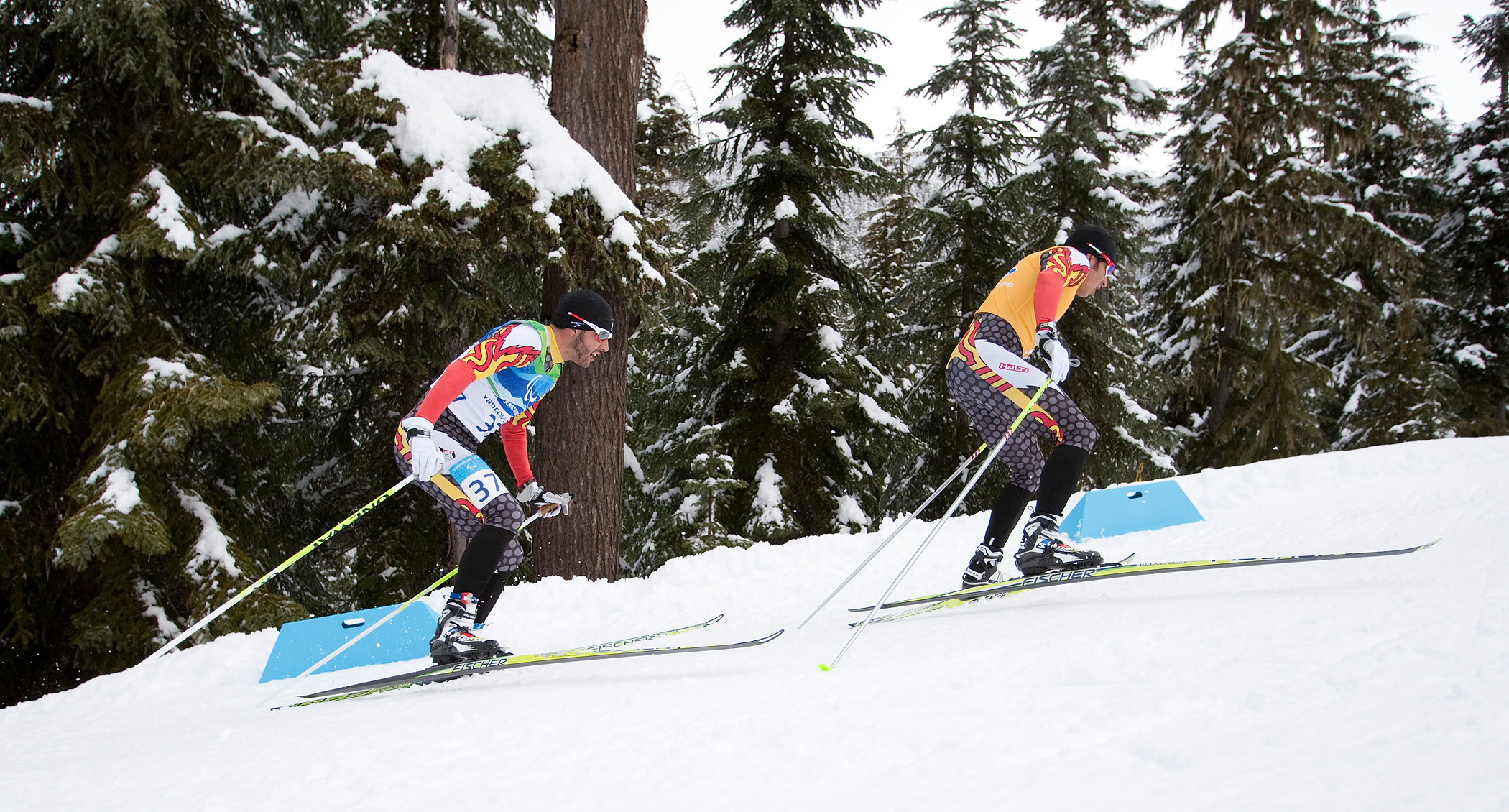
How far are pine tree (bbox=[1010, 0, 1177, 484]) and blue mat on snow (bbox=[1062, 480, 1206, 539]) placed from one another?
21.3ft

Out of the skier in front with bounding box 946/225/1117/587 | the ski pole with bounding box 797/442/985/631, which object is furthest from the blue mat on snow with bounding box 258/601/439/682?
the skier in front with bounding box 946/225/1117/587

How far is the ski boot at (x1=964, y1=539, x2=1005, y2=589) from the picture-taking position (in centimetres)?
458

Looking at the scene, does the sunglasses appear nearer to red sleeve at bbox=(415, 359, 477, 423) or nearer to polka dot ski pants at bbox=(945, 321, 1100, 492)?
red sleeve at bbox=(415, 359, 477, 423)

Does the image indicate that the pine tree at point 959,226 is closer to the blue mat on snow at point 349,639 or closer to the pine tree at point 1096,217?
the pine tree at point 1096,217

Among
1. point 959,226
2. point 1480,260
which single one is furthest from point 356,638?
point 1480,260

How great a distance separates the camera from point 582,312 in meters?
4.04

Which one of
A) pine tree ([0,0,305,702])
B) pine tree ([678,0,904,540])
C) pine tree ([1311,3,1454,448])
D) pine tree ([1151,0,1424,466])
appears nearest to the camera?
pine tree ([0,0,305,702])

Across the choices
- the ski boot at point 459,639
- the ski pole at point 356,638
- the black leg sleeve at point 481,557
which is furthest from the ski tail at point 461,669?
the black leg sleeve at point 481,557

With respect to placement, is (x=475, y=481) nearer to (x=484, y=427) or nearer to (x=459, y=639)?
(x=484, y=427)

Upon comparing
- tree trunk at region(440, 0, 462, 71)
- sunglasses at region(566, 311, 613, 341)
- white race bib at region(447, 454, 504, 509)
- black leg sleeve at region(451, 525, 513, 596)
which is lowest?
black leg sleeve at region(451, 525, 513, 596)

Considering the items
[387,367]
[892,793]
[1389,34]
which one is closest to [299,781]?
[892,793]

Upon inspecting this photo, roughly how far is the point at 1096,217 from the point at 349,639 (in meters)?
12.5

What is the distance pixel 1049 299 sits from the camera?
14.6 feet

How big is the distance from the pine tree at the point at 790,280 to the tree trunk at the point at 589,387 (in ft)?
13.9
